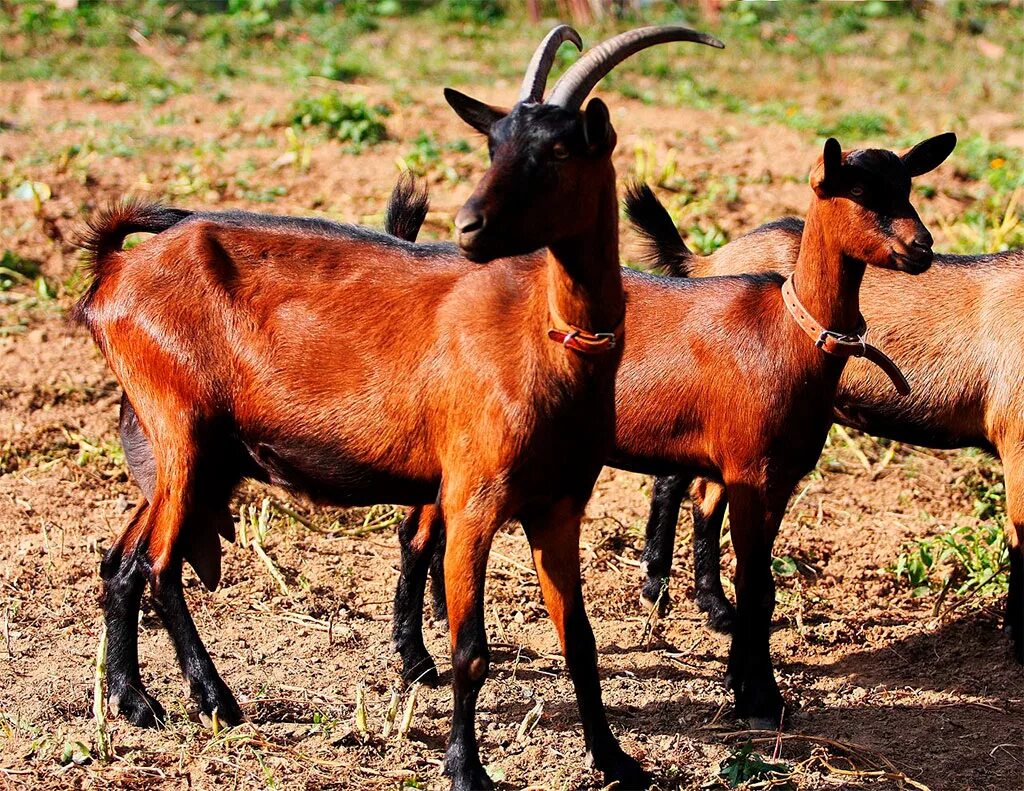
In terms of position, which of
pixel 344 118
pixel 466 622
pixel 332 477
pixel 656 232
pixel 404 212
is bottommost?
pixel 466 622

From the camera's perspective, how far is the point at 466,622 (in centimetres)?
438

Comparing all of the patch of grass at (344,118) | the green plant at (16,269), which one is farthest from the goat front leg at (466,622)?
the patch of grass at (344,118)

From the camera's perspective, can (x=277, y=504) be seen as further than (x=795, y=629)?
Yes

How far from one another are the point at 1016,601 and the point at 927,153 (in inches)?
80.7

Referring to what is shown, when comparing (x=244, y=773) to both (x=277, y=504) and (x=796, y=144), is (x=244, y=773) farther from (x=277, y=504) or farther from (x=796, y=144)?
(x=796, y=144)

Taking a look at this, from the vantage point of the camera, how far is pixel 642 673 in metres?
5.46

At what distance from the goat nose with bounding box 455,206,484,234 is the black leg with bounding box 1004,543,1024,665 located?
325cm

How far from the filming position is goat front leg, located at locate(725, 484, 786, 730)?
16.7 ft

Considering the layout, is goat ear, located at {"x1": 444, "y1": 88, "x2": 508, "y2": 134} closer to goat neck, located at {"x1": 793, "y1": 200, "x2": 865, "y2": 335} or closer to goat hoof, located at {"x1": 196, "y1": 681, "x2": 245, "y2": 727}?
goat neck, located at {"x1": 793, "y1": 200, "x2": 865, "y2": 335}

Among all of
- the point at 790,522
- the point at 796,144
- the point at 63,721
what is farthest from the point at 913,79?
the point at 63,721

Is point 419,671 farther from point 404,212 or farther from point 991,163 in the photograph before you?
point 991,163

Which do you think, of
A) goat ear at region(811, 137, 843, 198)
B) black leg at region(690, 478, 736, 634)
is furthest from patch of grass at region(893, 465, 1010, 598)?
goat ear at region(811, 137, 843, 198)

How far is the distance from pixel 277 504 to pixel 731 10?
10163 mm

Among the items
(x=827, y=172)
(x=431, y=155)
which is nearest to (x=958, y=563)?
(x=827, y=172)
